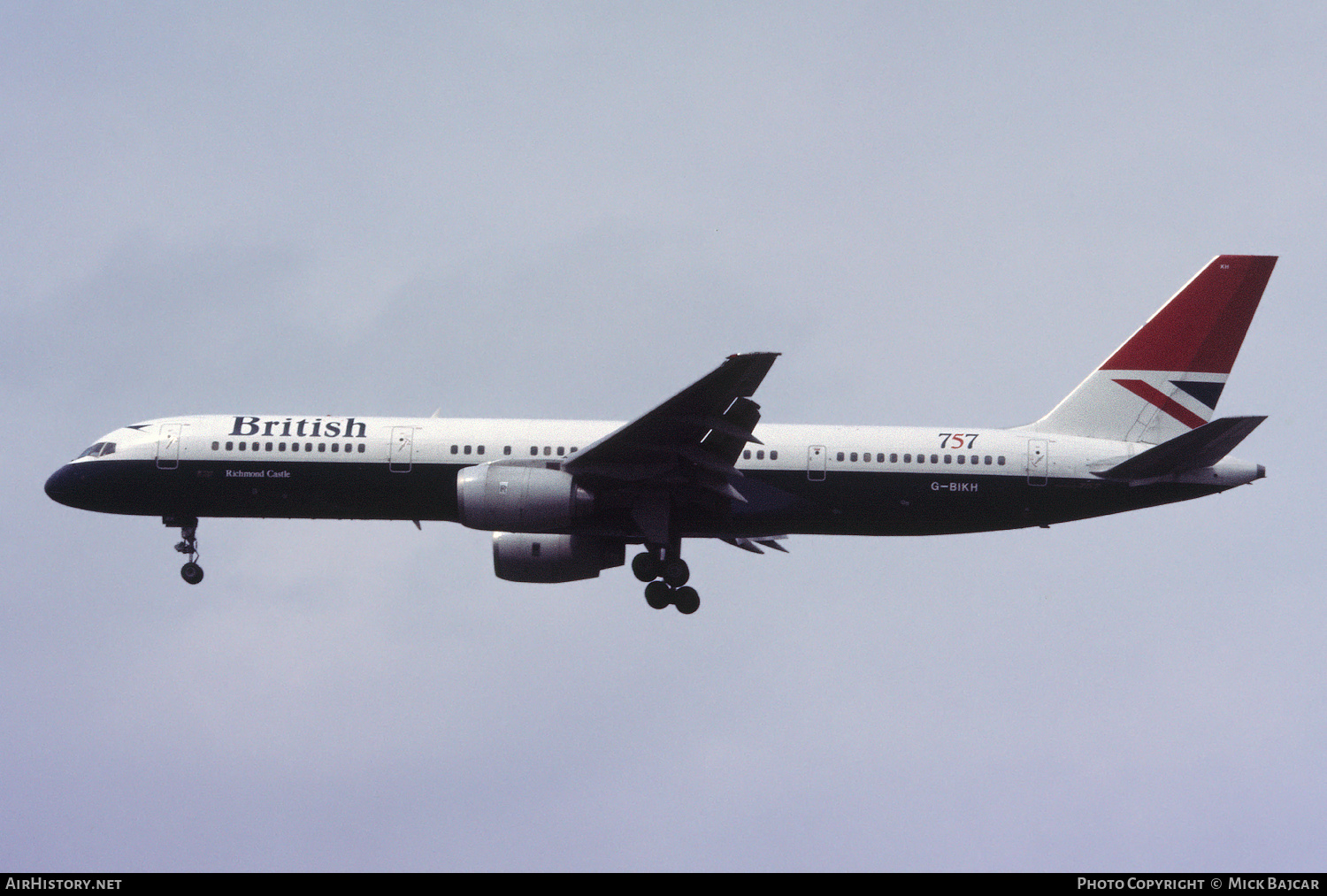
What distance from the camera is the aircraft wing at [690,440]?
31.0 meters

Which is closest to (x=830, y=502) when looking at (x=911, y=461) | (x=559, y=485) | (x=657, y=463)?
(x=911, y=461)

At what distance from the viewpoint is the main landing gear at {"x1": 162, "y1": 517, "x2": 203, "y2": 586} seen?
36.7m

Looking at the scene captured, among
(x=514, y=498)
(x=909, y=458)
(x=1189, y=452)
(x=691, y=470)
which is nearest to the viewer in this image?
(x=514, y=498)

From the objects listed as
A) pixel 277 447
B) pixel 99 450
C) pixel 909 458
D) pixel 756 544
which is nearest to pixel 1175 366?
pixel 909 458

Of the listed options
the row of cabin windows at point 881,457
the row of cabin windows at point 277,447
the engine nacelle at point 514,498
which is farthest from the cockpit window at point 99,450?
the row of cabin windows at point 881,457

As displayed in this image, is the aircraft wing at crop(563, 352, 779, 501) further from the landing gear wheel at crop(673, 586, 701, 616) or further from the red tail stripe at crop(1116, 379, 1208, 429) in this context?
the red tail stripe at crop(1116, 379, 1208, 429)

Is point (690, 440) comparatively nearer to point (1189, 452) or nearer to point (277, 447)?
point (277, 447)

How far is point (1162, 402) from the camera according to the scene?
3625 cm

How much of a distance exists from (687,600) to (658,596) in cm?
68

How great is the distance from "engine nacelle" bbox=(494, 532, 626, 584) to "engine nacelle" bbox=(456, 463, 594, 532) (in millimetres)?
3200

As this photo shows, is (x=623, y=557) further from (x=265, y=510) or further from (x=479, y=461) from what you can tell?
(x=265, y=510)

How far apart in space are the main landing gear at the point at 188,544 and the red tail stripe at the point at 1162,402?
23127mm

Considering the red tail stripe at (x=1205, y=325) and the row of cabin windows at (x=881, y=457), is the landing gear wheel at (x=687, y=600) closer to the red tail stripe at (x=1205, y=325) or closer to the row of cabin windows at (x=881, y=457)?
the row of cabin windows at (x=881, y=457)

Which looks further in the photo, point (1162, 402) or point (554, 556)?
point (554, 556)
